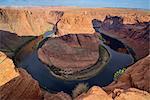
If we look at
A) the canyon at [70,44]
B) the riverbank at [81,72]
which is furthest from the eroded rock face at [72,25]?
the riverbank at [81,72]

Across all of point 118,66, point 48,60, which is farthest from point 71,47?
point 118,66

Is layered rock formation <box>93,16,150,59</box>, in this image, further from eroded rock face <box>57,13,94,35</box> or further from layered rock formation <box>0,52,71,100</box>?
layered rock formation <box>0,52,71,100</box>

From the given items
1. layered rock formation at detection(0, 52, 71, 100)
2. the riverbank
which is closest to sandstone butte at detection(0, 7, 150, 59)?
the riverbank

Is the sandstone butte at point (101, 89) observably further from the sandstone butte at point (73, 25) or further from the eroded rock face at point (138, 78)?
the sandstone butte at point (73, 25)

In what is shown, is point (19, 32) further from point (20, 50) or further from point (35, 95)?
point (35, 95)

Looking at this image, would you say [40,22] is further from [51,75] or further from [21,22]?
[51,75]

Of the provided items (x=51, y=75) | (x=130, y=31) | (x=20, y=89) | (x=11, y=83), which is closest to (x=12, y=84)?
(x=11, y=83)

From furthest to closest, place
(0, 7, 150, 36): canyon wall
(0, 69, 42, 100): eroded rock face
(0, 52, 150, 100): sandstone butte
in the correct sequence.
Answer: (0, 7, 150, 36): canyon wall → (0, 69, 42, 100): eroded rock face → (0, 52, 150, 100): sandstone butte
